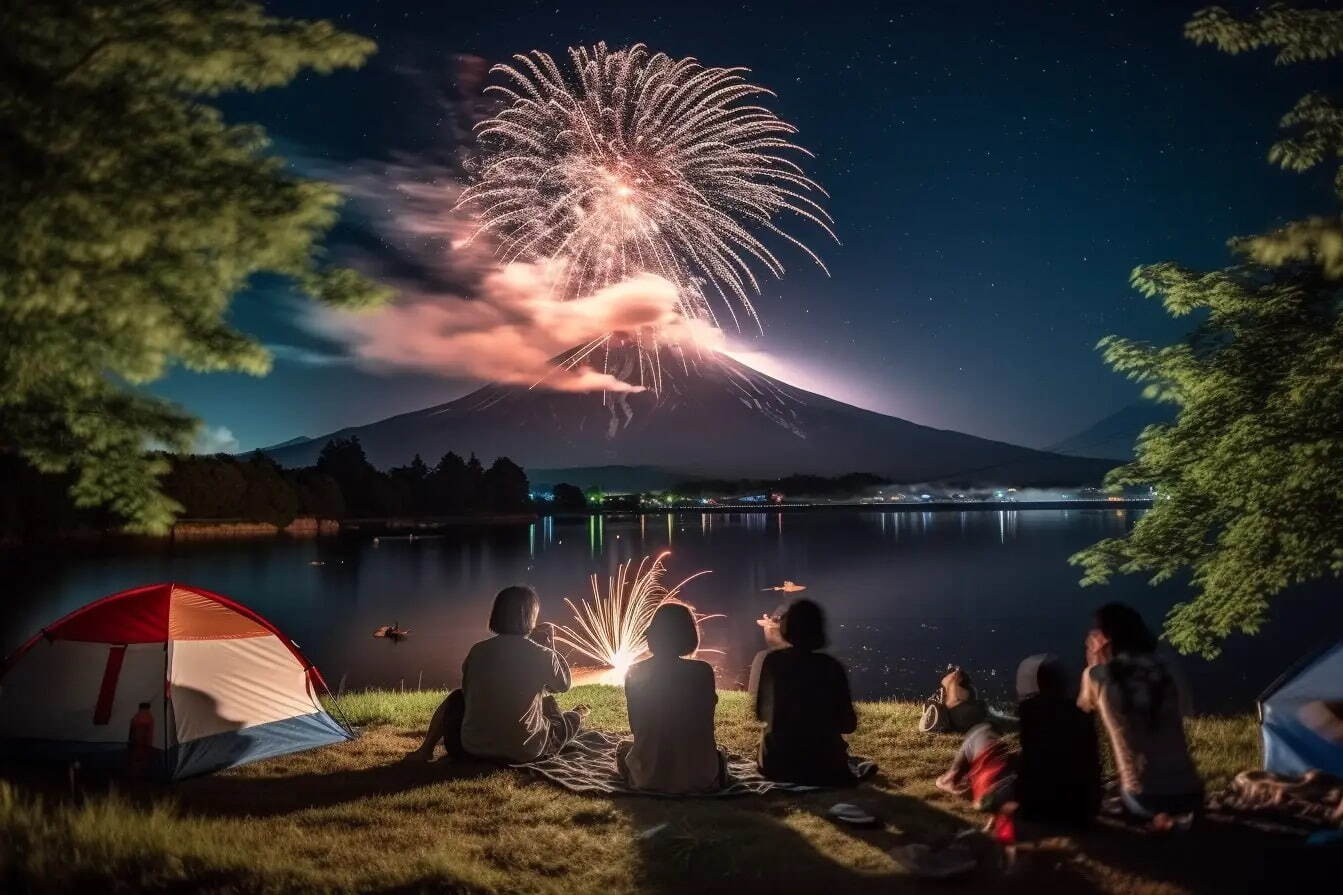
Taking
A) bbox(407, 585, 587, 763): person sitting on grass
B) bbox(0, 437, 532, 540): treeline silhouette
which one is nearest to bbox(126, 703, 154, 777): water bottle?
bbox(407, 585, 587, 763): person sitting on grass

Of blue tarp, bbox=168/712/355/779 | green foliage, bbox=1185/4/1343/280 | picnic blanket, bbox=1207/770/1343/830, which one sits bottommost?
blue tarp, bbox=168/712/355/779

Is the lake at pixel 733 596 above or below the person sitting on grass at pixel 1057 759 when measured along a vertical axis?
below

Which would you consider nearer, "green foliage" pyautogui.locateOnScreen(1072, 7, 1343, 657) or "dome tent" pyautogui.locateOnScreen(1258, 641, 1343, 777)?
"dome tent" pyautogui.locateOnScreen(1258, 641, 1343, 777)

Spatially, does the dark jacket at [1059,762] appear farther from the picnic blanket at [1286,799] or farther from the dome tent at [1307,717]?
the dome tent at [1307,717]

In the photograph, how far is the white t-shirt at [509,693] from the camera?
6.98 meters

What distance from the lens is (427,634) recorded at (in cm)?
3378

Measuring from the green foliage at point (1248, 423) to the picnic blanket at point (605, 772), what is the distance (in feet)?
13.9

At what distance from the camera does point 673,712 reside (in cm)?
626

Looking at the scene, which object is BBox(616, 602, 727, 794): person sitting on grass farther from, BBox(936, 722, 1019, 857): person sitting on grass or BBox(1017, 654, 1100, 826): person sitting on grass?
BBox(1017, 654, 1100, 826): person sitting on grass

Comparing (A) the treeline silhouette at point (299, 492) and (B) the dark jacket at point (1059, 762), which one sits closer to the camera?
(B) the dark jacket at point (1059, 762)

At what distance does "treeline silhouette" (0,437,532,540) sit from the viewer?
7262 cm

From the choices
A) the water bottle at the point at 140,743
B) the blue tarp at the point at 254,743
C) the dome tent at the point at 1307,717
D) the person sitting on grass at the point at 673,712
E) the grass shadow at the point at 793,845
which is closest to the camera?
the grass shadow at the point at 793,845

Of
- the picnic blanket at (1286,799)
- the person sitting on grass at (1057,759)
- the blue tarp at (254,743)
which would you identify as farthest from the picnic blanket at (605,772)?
the blue tarp at (254,743)

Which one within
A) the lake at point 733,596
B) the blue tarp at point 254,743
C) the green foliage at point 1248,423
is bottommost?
the lake at point 733,596
